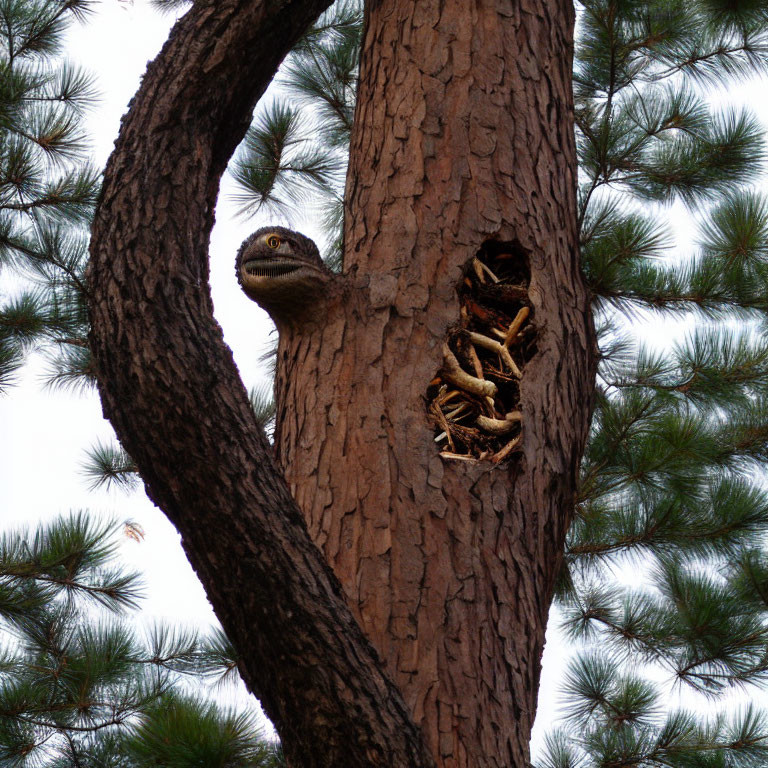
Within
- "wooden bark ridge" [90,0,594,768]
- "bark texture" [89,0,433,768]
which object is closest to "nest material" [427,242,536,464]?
"wooden bark ridge" [90,0,594,768]

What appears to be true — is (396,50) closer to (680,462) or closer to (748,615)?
(680,462)

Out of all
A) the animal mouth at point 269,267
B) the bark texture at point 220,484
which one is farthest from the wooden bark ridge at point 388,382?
the animal mouth at point 269,267

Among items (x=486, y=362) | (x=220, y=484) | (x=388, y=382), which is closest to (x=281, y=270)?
(x=388, y=382)

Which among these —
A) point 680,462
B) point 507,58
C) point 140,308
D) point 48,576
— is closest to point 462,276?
point 507,58

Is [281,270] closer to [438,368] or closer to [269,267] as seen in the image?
[269,267]

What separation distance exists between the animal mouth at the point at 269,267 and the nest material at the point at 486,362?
1.10ft

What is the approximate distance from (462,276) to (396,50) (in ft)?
2.07

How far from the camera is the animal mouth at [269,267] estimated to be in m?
1.89

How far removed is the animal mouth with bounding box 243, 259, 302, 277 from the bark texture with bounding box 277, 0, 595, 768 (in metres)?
0.11

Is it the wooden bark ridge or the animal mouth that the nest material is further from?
the animal mouth

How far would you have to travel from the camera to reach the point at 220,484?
1.34 metres

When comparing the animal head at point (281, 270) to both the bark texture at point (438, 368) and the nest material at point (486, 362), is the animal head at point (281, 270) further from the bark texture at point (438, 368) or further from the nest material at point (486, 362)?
the nest material at point (486, 362)

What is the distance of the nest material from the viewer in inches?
74.0

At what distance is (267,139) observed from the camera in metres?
3.76
